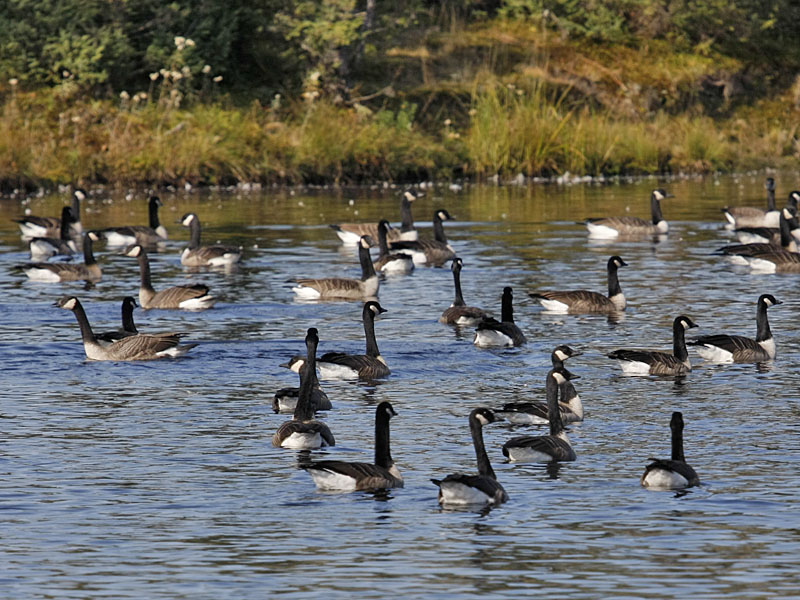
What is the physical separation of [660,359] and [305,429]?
572cm

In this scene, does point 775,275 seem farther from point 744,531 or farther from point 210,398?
point 744,531

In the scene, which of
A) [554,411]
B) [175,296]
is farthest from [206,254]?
[554,411]

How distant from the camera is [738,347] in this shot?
Result: 1823cm

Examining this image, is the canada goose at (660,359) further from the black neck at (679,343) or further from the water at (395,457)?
the water at (395,457)

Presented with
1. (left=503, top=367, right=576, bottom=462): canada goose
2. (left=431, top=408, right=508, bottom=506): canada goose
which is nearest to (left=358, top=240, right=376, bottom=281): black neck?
(left=503, top=367, right=576, bottom=462): canada goose

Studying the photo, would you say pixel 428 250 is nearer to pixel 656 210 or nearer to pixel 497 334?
pixel 656 210

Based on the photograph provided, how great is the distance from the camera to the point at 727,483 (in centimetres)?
1248

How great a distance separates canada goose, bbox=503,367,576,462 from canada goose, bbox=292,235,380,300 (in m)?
11.1

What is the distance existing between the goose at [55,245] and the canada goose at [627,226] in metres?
12.0

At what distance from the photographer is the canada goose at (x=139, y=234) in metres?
32.9

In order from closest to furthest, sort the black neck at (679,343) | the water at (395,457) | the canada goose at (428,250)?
the water at (395,457), the black neck at (679,343), the canada goose at (428,250)

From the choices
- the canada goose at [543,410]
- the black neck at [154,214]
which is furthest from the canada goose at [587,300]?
the black neck at [154,214]

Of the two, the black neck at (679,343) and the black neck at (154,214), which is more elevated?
the black neck at (154,214)

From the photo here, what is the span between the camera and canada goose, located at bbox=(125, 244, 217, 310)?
77.2ft
